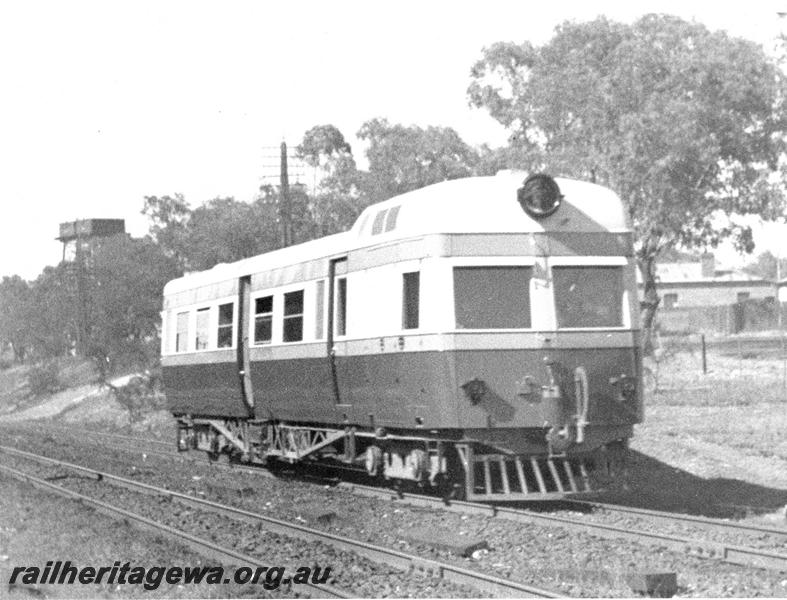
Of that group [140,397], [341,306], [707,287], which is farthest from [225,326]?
[707,287]

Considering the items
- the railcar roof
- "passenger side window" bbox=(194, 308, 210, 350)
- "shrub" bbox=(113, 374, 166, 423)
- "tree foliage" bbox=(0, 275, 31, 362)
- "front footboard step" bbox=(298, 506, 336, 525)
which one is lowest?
"front footboard step" bbox=(298, 506, 336, 525)

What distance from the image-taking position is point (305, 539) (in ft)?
36.7

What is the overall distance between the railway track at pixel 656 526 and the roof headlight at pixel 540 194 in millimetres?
3077

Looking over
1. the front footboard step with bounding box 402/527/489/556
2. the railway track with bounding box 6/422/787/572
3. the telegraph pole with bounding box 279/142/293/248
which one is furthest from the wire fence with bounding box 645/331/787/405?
the front footboard step with bounding box 402/527/489/556

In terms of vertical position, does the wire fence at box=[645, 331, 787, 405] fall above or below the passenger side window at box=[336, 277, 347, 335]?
below

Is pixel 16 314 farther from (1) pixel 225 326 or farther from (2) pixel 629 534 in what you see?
(2) pixel 629 534

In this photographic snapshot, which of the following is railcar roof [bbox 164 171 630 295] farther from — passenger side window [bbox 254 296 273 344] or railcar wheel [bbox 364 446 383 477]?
passenger side window [bbox 254 296 273 344]

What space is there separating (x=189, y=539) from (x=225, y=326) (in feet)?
22.8

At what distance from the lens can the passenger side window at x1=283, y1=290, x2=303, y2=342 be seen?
15.1 metres

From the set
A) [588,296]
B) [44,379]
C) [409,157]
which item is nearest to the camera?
[588,296]

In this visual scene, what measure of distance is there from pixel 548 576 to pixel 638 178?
16.7 m

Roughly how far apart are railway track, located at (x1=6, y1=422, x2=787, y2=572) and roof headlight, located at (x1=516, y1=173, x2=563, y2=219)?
3.08 m

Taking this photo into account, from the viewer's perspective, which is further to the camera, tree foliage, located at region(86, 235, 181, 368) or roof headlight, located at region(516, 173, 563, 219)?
tree foliage, located at region(86, 235, 181, 368)

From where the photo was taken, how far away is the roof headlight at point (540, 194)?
12.4 m
